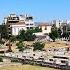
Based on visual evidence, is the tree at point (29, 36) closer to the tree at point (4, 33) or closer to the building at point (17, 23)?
the tree at point (4, 33)

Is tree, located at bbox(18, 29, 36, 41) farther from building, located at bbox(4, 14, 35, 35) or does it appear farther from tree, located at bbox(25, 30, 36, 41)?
building, located at bbox(4, 14, 35, 35)

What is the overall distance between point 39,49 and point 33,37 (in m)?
17.5

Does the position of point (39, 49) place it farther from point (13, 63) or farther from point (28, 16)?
point (28, 16)

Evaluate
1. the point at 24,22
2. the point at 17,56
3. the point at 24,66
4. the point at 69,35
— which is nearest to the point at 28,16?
the point at 24,22

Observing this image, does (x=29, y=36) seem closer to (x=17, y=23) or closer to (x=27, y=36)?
(x=27, y=36)

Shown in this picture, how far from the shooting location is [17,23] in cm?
5950

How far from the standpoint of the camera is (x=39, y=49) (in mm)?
35188

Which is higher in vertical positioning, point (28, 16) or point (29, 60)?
point (28, 16)

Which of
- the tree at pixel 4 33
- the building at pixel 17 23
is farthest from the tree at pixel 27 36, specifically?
the building at pixel 17 23

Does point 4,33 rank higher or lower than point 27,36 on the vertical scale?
higher

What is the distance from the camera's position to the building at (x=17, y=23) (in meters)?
58.0

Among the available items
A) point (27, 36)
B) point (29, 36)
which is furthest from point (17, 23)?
point (29, 36)

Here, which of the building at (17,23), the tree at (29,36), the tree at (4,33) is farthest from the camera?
the building at (17,23)

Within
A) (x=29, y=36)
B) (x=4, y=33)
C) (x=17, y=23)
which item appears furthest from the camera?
(x=17, y=23)
